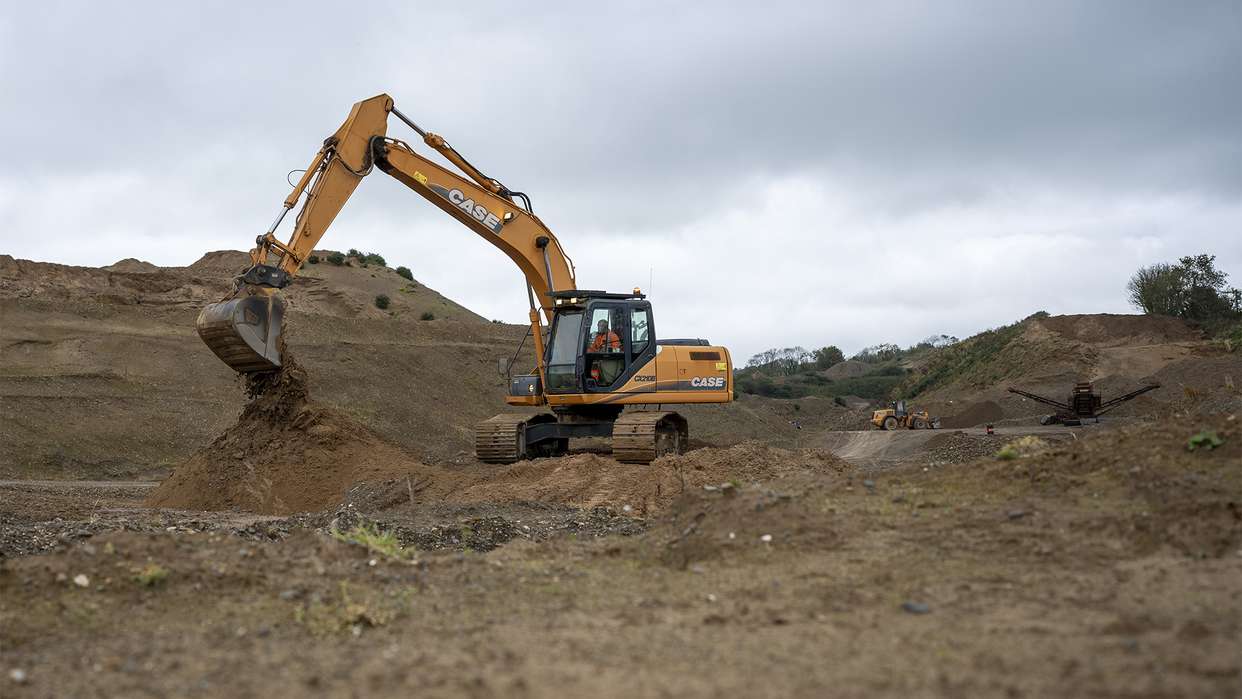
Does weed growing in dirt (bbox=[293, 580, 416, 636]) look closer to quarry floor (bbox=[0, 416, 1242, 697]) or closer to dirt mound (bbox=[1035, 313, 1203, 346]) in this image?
quarry floor (bbox=[0, 416, 1242, 697])

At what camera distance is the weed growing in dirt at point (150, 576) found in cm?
644

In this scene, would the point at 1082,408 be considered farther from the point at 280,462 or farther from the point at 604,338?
the point at 280,462

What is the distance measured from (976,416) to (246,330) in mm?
30530

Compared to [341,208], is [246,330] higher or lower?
lower

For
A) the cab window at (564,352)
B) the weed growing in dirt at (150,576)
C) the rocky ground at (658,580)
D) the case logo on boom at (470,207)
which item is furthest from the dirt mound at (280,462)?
the weed growing in dirt at (150,576)

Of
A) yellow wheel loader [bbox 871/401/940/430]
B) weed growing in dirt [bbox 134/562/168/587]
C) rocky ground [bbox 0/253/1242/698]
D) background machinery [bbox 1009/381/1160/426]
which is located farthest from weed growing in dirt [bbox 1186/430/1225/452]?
yellow wheel loader [bbox 871/401/940/430]

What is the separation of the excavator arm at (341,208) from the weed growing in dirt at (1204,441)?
35.7 ft

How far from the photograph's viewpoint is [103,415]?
25.3m

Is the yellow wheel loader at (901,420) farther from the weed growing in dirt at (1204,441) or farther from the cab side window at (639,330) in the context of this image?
the weed growing in dirt at (1204,441)

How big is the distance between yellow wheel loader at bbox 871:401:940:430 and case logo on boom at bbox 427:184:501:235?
2105 cm

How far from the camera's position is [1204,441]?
26.3 ft

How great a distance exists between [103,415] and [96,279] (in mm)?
15633

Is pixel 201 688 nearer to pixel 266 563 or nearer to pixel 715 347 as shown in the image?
pixel 266 563

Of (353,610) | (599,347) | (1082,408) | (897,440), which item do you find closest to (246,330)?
(599,347)
